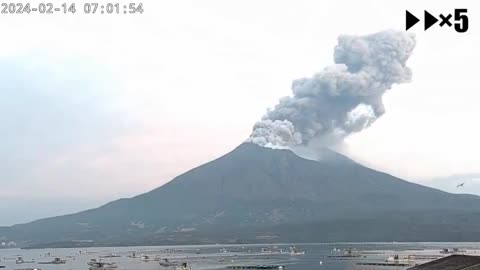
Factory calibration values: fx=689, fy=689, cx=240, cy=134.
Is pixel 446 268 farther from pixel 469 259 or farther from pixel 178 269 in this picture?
pixel 178 269

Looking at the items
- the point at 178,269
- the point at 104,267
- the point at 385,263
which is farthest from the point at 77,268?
the point at 385,263

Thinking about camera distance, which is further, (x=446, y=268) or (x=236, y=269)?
(x=236, y=269)

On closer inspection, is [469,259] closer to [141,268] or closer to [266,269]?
[266,269]

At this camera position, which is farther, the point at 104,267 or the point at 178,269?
the point at 104,267

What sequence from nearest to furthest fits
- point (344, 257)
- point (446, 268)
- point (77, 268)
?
point (446, 268), point (77, 268), point (344, 257)

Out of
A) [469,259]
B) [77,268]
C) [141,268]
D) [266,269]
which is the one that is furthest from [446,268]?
[77,268]

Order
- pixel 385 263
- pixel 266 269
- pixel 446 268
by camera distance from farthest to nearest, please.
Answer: pixel 385 263 < pixel 266 269 < pixel 446 268

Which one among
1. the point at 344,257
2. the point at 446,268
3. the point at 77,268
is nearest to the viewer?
the point at 446,268

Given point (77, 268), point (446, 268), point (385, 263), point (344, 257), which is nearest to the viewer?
point (446, 268)
